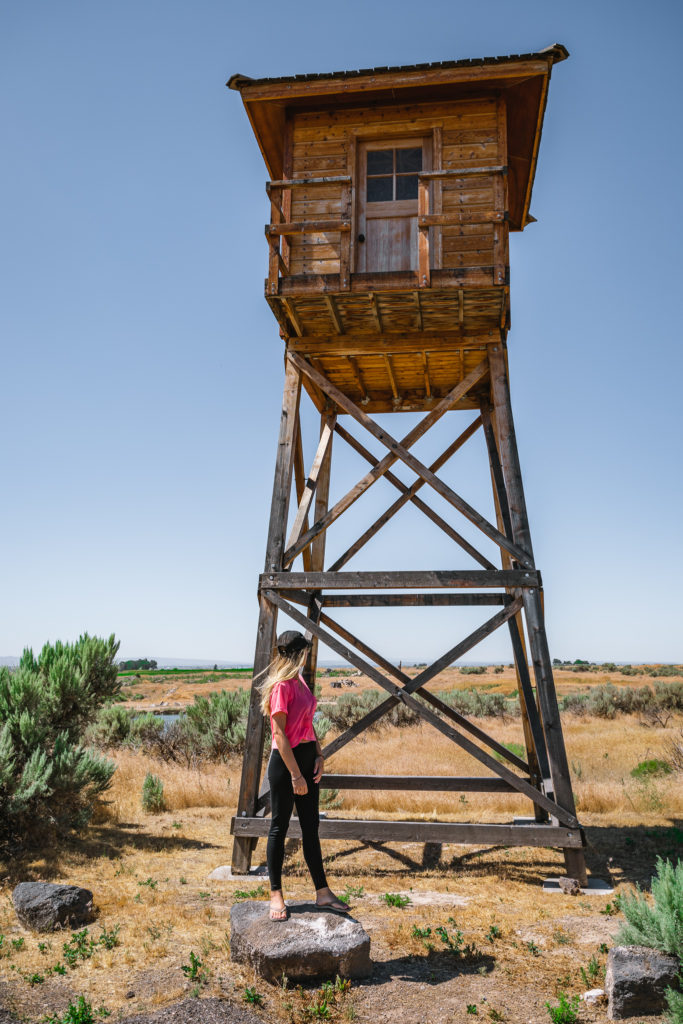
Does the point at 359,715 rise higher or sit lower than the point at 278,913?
lower

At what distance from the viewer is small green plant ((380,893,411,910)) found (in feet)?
18.4

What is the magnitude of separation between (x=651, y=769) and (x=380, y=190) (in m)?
9.86

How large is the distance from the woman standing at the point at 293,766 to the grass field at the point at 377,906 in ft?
2.15

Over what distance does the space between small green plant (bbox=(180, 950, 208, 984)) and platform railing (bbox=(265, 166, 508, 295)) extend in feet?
19.4

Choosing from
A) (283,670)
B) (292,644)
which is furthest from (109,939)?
(292,644)

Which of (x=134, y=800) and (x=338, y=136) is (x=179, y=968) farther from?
(x=338, y=136)

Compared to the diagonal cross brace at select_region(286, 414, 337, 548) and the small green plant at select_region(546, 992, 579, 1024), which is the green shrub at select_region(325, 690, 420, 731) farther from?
the small green plant at select_region(546, 992, 579, 1024)

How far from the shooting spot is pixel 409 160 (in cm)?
790

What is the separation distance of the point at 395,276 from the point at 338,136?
213 centimetres

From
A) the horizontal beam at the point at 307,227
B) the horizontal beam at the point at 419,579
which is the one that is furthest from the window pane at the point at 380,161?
the horizontal beam at the point at 419,579

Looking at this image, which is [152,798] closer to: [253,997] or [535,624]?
[535,624]

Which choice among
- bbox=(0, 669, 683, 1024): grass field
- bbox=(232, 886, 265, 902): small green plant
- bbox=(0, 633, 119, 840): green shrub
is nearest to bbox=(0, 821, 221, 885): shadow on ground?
bbox=(0, 669, 683, 1024): grass field

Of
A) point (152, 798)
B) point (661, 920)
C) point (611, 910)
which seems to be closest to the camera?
point (661, 920)

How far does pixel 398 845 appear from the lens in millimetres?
8172
